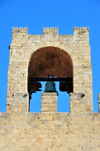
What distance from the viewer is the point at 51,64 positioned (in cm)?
2098

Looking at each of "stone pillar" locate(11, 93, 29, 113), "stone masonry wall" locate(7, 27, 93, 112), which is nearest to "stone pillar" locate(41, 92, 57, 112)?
"stone pillar" locate(11, 93, 29, 113)

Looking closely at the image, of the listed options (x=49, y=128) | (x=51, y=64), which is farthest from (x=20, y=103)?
(x=51, y=64)

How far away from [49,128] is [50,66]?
19.1 ft

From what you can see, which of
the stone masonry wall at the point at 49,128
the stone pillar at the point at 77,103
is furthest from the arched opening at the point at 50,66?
the stone masonry wall at the point at 49,128

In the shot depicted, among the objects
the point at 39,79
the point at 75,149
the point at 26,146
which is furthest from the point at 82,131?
the point at 39,79

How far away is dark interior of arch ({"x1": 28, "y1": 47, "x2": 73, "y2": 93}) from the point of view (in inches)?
771

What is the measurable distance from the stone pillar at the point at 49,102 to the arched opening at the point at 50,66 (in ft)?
10.6

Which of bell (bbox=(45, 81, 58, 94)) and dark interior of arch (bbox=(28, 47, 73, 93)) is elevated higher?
dark interior of arch (bbox=(28, 47, 73, 93))

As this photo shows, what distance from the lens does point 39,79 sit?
19.8 meters

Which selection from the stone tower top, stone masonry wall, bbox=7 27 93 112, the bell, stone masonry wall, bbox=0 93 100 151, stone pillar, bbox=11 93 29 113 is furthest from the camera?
the stone tower top

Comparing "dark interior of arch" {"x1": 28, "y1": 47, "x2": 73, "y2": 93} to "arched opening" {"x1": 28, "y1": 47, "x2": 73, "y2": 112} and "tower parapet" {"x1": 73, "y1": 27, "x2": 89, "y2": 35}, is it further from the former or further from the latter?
"tower parapet" {"x1": 73, "y1": 27, "x2": 89, "y2": 35}

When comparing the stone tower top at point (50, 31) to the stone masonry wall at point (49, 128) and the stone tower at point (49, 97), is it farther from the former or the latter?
the stone masonry wall at point (49, 128)

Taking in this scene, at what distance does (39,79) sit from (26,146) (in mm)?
4893

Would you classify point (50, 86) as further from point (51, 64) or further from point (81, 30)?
point (81, 30)
